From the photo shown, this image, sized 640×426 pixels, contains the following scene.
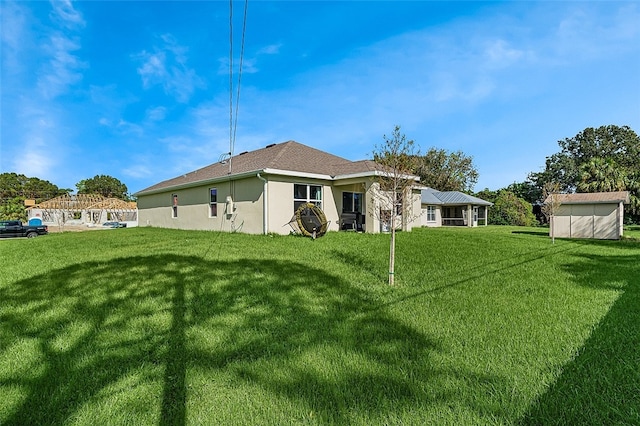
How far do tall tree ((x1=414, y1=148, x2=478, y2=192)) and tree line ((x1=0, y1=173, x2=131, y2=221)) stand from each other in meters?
54.3

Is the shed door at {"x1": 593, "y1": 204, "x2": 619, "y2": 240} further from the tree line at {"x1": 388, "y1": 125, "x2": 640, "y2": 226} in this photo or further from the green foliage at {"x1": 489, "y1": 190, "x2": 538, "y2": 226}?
the green foliage at {"x1": 489, "y1": 190, "x2": 538, "y2": 226}

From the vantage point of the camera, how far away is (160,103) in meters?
15.3

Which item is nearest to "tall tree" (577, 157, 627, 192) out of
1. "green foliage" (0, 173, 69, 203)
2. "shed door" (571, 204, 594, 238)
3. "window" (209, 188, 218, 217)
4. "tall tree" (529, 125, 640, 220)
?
"tall tree" (529, 125, 640, 220)

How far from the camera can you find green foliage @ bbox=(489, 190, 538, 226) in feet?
98.8

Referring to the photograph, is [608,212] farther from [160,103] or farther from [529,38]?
[160,103]

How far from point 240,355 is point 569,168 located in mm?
52026

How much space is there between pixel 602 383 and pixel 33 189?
85531 millimetres

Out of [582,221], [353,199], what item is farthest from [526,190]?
[353,199]

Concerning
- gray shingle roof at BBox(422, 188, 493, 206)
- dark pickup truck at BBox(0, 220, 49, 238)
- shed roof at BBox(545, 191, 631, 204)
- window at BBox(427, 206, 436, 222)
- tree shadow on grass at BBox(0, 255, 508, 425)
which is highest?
gray shingle roof at BBox(422, 188, 493, 206)

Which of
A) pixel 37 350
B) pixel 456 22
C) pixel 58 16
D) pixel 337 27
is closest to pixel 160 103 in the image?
pixel 58 16

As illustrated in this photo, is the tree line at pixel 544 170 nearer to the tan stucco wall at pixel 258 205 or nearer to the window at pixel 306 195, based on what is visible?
the tan stucco wall at pixel 258 205

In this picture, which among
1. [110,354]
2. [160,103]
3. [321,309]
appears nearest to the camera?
[110,354]

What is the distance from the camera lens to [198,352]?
310 cm

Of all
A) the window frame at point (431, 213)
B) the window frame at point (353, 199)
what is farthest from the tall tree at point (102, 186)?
the window frame at point (353, 199)
